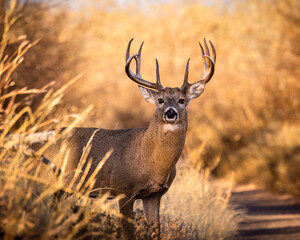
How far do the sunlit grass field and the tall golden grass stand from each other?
22 mm

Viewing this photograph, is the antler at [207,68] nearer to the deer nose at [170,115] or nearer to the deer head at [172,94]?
the deer head at [172,94]

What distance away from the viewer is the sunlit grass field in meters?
4.76

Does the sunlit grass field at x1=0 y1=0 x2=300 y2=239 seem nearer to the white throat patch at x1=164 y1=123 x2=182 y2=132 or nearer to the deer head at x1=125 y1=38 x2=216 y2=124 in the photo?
the white throat patch at x1=164 y1=123 x2=182 y2=132

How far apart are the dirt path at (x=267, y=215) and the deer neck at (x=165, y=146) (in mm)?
3535

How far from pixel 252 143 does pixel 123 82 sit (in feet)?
38.2

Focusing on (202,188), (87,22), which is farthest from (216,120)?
(202,188)

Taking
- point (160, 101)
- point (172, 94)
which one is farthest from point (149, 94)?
point (172, 94)

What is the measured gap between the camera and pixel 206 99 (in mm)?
24891

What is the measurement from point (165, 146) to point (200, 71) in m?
22.0

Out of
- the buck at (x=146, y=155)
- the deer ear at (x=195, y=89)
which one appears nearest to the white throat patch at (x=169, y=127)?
the buck at (x=146, y=155)

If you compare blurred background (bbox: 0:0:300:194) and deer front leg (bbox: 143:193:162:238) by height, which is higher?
blurred background (bbox: 0:0:300:194)

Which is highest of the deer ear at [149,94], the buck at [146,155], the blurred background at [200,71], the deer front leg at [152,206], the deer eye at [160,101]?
the blurred background at [200,71]

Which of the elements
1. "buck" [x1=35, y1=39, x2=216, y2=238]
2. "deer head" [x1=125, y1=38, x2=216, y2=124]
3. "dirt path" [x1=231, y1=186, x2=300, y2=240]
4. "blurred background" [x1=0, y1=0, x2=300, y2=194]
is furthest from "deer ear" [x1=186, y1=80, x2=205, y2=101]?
"dirt path" [x1=231, y1=186, x2=300, y2=240]

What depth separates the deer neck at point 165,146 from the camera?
6.77 metres
